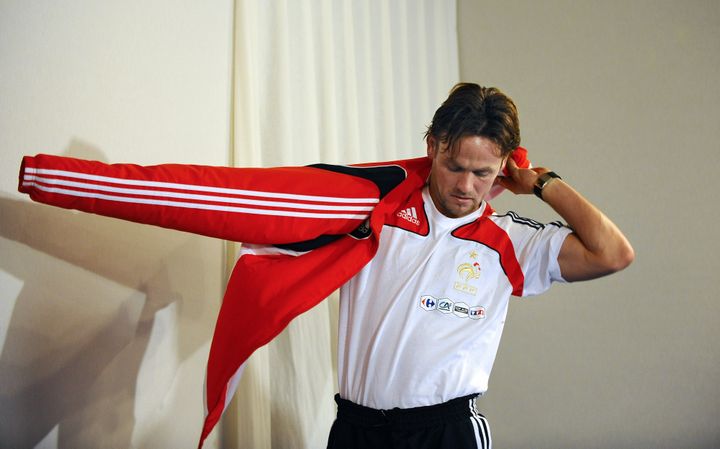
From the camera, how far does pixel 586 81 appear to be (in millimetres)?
2799

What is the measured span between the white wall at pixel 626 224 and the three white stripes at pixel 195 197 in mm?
1455

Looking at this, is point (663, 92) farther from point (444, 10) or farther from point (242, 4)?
point (242, 4)

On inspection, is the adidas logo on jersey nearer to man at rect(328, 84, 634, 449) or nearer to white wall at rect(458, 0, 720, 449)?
man at rect(328, 84, 634, 449)

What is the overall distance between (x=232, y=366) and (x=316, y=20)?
1.21m

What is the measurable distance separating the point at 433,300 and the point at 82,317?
2.69ft

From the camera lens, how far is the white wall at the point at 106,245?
1.56m

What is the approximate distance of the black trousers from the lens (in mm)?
1500

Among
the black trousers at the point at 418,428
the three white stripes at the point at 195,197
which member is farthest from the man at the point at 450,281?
the three white stripes at the point at 195,197

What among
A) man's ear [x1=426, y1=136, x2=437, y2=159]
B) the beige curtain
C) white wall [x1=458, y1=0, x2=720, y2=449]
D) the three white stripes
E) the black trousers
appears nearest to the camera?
the three white stripes

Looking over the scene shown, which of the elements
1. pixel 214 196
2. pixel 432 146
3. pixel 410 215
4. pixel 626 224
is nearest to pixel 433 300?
pixel 410 215

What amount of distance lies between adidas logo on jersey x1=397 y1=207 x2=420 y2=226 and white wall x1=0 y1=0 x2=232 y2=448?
0.61 m

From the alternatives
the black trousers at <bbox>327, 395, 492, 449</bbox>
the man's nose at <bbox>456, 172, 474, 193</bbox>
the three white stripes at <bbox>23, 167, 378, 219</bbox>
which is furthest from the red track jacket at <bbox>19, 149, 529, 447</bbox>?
the black trousers at <bbox>327, 395, 492, 449</bbox>

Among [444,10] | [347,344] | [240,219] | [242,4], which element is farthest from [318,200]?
[444,10]

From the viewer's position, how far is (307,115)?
221 cm
